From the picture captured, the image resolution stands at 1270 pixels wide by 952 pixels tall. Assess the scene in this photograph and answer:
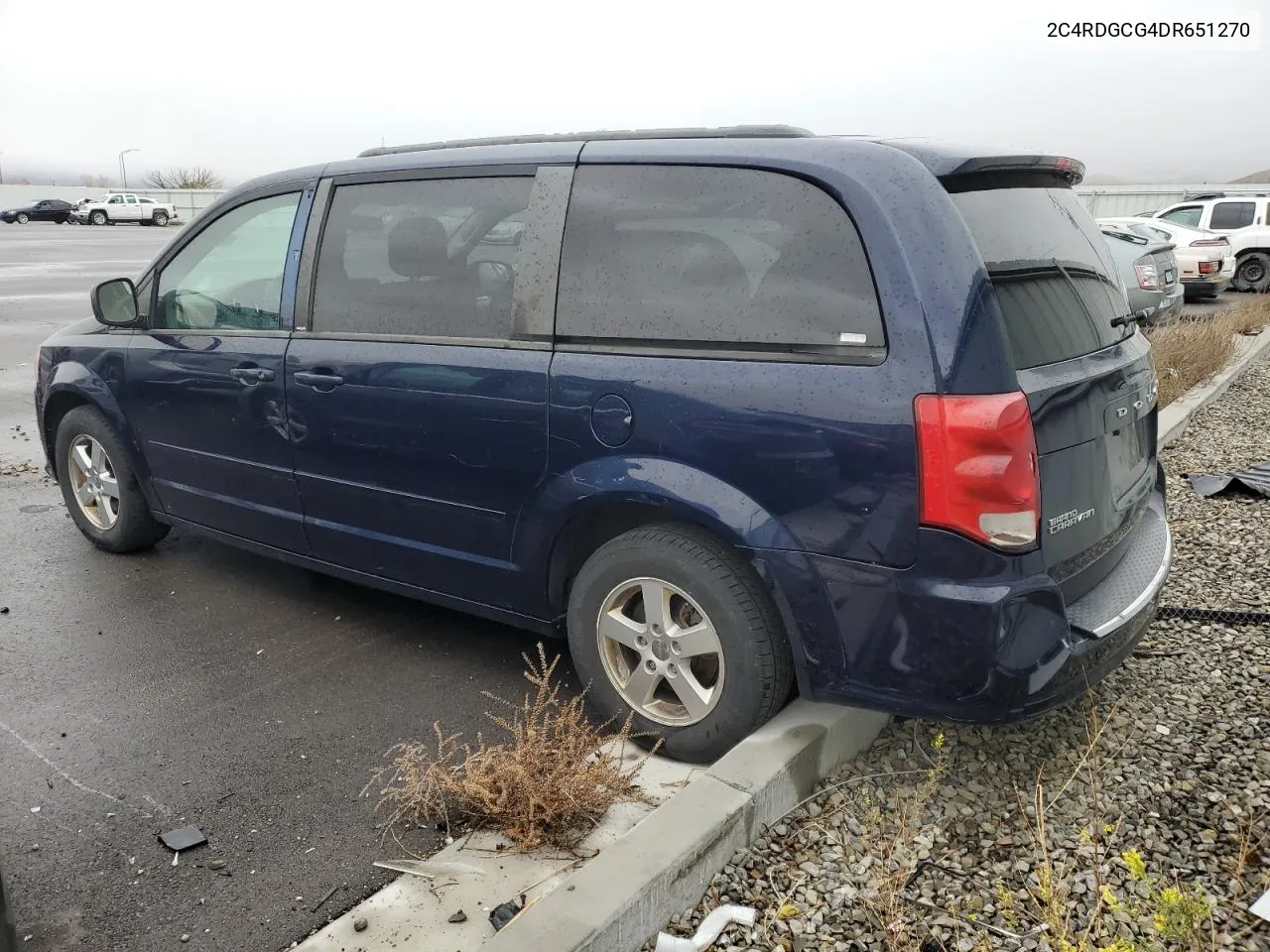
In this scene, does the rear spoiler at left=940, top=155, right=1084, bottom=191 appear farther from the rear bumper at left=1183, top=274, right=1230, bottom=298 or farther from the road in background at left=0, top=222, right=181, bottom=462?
the rear bumper at left=1183, top=274, right=1230, bottom=298

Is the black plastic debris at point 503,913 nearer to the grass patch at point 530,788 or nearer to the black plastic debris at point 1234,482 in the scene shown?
the grass patch at point 530,788

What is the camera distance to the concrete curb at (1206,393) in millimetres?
7574

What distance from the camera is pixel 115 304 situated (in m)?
4.99

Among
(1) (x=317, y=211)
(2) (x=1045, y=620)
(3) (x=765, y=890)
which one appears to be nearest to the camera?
(3) (x=765, y=890)

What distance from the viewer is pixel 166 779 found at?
3459mm

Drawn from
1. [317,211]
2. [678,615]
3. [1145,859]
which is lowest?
[1145,859]

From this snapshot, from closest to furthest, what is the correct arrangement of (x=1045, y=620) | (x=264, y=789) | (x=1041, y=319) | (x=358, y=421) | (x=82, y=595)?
(x=1045, y=620)
(x=1041, y=319)
(x=264, y=789)
(x=358, y=421)
(x=82, y=595)

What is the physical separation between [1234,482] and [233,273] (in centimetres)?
554

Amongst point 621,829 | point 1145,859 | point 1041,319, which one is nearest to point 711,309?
point 1041,319

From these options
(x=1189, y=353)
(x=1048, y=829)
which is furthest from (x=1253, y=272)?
(x=1048, y=829)

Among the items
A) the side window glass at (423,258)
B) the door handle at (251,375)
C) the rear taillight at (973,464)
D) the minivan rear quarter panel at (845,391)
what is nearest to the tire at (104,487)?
the door handle at (251,375)

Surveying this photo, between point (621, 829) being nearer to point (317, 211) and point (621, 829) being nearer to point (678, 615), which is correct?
point (678, 615)

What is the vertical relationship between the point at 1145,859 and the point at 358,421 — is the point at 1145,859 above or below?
below

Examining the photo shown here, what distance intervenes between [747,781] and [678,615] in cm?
63
